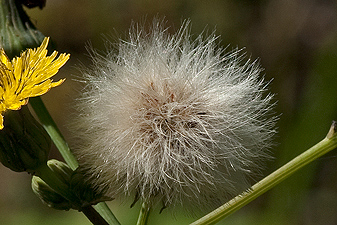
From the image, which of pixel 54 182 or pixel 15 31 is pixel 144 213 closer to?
pixel 54 182

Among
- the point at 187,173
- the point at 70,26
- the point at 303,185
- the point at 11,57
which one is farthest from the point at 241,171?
the point at 70,26

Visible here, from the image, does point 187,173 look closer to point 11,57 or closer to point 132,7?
point 11,57

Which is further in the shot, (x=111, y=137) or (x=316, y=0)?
(x=316, y=0)

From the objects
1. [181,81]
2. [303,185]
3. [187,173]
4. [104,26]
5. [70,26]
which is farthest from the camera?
[70,26]

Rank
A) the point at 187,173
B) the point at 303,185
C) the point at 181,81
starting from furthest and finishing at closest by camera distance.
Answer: the point at 303,185
the point at 181,81
the point at 187,173

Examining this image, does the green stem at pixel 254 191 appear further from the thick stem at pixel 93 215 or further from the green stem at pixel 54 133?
the green stem at pixel 54 133

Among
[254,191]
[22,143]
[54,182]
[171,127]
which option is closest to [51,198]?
[54,182]

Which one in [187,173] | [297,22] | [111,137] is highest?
[111,137]
